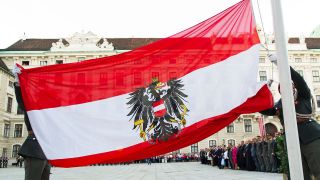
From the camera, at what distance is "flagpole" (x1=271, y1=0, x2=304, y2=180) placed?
302cm

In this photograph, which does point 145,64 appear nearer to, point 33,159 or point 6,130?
point 33,159

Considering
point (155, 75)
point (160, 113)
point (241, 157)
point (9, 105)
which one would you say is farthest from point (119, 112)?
point (9, 105)

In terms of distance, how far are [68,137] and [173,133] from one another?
141cm

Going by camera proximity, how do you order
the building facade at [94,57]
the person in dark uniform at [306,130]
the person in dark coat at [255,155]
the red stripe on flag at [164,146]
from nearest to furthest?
the person in dark uniform at [306,130]
the red stripe on flag at [164,146]
the person in dark coat at [255,155]
the building facade at [94,57]

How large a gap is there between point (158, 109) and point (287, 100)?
182cm

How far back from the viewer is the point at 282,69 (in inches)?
127

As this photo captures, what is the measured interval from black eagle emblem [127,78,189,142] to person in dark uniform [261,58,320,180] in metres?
1.35

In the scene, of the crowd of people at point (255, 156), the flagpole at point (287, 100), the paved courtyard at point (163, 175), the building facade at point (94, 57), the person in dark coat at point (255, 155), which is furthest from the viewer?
the building facade at point (94, 57)

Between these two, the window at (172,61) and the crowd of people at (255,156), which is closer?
the window at (172,61)

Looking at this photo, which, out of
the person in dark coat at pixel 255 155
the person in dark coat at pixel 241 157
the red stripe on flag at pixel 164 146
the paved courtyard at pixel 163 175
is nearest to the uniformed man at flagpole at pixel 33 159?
the red stripe on flag at pixel 164 146

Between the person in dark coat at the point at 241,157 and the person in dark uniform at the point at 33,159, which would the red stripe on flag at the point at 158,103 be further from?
the person in dark coat at the point at 241,157

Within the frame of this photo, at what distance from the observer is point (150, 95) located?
4586mm

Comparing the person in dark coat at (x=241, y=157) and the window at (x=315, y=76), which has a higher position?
the window at (x=315, y=76)

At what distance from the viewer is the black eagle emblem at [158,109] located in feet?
14.4
